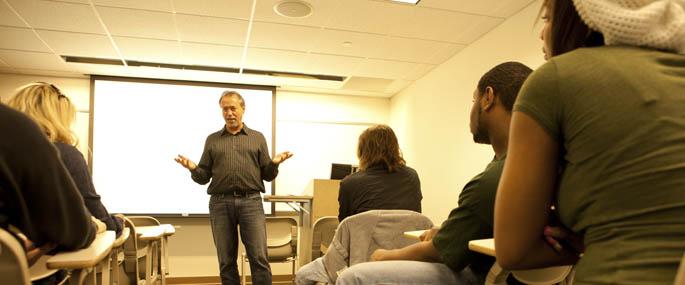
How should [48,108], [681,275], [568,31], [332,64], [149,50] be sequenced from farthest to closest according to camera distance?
[332,64] → [149,50] → [48,108] → [568,31] → [681,275]

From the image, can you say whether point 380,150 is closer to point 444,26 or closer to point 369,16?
point 369,16

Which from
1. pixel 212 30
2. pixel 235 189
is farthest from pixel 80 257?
pixel 212 30

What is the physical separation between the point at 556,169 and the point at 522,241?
0.44 feet

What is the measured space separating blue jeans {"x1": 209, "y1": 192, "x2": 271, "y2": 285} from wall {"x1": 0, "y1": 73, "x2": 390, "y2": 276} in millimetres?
1944

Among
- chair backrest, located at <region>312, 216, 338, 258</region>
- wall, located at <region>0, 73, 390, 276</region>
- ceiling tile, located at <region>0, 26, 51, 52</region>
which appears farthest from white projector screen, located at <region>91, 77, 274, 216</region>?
chair backrest, located at <region>312, 216, 338, 258</region>

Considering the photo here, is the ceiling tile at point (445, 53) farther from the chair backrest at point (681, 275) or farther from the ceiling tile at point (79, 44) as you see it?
the chair backrest at point (681, 275)

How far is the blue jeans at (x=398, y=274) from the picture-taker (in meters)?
0.94

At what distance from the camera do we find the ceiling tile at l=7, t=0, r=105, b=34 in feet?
9.65

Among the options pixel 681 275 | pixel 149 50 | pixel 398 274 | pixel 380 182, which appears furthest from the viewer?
pixel 149 50

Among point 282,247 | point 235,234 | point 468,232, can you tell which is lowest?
point 282,247

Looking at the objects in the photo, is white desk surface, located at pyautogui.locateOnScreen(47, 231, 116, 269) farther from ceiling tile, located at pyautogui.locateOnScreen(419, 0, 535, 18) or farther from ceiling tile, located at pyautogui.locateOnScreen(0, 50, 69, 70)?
ceiling tile, located at pyautogui.locateOnScreen(0, 50, 69, 70)

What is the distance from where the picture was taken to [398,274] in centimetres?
95

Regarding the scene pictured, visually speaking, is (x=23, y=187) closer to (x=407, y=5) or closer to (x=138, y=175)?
(x=407, y=5)

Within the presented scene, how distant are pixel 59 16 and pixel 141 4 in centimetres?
74
